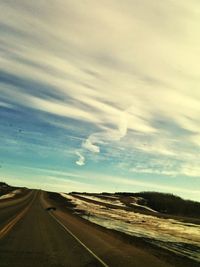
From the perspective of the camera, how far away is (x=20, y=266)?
12570mm

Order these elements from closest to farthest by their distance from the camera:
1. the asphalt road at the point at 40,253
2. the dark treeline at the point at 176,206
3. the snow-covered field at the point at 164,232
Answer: the asphalt road at the point at 40,253
the snow-covered field at the point at 164,232
the dark treeline at the point at 176,206

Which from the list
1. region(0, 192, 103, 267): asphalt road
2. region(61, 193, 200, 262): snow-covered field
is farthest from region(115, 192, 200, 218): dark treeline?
region(0, 192, 103, 267): asphalt road

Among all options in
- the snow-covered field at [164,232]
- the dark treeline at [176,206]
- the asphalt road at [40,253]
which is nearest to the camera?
the asphalt road at [40,253]

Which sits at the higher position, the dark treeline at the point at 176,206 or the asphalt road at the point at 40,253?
the dark treeline at the point at 176,206

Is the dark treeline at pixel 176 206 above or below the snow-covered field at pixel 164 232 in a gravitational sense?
above

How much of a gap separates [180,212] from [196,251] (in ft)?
264

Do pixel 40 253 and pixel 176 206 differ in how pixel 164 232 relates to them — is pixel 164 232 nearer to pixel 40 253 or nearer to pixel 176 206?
pixel 40 253

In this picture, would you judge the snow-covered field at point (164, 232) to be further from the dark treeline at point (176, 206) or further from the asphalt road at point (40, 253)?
the dark treeline at point (176, 206)

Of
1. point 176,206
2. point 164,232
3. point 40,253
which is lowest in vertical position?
point 40,253

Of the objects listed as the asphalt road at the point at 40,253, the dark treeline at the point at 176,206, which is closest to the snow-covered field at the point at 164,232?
the asphalt road at the point at 40,253

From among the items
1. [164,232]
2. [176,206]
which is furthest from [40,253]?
[176,206]

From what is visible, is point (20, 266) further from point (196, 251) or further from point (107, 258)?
point (196, 251)

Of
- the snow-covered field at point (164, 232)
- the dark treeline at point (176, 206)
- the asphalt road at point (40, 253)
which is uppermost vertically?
the dark treeline at point (176, 206)

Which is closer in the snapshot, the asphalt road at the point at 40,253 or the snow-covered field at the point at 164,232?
the asphalt road at the point at 40,253
